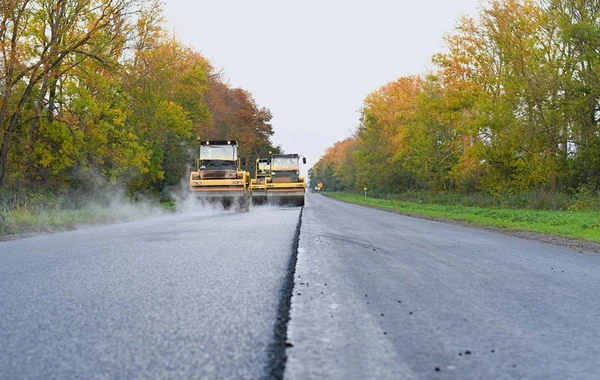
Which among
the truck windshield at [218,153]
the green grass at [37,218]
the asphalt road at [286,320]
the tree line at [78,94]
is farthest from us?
the truck windshield at [218,153]

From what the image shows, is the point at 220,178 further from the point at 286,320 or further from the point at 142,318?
the point at 286,320

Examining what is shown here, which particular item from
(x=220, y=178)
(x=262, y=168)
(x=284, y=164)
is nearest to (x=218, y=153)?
(x=220, y=178)

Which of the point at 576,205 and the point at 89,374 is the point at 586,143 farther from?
the point at 89,374

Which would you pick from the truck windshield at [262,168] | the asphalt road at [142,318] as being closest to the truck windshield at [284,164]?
the truck windshield at [262,168]

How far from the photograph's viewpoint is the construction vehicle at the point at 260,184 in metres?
37.1

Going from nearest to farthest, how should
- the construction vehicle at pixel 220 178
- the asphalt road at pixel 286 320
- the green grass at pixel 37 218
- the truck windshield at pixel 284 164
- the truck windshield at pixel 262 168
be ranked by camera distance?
1. the asphalt road at pixel 286 320
2. the green grass at pixel 37 218
3. the construction vehicle at pixel 220 178
4. the truck windshield at pixel 284 164
5. the truck windshield at pixel 262 168

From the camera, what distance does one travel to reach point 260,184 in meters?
38.1

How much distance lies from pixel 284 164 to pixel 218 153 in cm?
709

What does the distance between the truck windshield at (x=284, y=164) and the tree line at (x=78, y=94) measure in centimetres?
817

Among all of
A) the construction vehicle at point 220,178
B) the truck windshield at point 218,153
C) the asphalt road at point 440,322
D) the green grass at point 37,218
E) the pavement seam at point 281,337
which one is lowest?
the green grass at point 37,218

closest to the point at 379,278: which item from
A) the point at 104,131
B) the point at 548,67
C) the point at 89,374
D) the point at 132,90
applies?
the point at 89,374

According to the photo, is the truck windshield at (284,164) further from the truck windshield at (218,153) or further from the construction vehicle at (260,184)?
the truck windshield at (218,153)

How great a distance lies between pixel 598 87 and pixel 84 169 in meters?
28.0

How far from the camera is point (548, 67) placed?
32.0m
